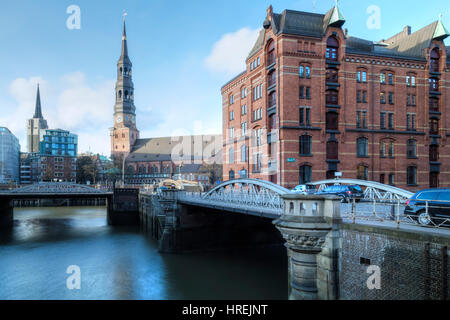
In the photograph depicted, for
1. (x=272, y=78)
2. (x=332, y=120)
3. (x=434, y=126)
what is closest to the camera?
(x=332, y=120)

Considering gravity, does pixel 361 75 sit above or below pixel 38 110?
below

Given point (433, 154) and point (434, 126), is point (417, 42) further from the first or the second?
point (433, 154)

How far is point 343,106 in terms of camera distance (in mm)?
31703

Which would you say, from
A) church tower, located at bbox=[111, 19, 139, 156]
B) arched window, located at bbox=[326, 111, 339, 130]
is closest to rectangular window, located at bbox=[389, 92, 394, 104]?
arched window, located at bbox=[326, 111, 339, 130]

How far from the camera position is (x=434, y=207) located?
32.3ft

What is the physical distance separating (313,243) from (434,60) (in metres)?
33.6

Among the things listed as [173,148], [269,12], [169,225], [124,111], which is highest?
[124,111]

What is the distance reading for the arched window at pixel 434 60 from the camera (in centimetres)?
3428

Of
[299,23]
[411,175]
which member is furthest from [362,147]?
[299,23]

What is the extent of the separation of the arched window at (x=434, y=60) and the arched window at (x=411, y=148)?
26.0 feet

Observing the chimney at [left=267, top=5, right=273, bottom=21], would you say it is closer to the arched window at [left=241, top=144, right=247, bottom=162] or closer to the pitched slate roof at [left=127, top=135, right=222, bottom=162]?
the arched window at [left=241, top=144, right=247, bottom=162]
